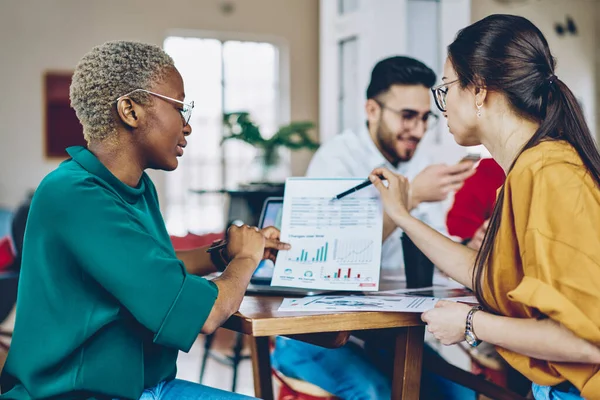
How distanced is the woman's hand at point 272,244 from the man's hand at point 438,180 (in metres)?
0.45

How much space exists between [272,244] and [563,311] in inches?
27.9

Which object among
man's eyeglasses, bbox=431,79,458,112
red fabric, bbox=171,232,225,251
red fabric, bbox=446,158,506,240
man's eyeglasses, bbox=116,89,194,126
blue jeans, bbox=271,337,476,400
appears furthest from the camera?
red fabric, bbox=171,232,225,251

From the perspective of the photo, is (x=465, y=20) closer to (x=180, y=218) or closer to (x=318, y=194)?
(x=318, y=194)

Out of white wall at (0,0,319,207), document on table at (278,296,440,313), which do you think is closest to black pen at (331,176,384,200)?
document on table at (278,296,440,313)

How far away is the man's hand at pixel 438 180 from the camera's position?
1.82m

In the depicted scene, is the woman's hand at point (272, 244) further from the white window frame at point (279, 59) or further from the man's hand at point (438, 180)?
the white window frame at point (279, 59)

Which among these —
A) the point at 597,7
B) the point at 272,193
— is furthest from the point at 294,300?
the point at 597,7

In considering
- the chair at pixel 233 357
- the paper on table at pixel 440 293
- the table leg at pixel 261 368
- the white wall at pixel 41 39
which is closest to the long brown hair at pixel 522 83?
the paper on table at pixel 440 293

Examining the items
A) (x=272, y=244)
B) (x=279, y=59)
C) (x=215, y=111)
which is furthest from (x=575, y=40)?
(x=272, y=244)

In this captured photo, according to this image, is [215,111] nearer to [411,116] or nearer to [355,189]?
[411,116]

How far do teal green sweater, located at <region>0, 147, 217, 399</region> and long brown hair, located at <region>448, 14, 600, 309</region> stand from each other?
54 cm

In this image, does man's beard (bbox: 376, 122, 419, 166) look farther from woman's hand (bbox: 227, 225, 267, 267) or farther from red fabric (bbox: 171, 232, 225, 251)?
→ woman's hand (bbox: 227, 225, 267, 267)

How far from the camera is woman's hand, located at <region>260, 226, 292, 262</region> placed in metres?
1.56

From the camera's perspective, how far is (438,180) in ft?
5.98
